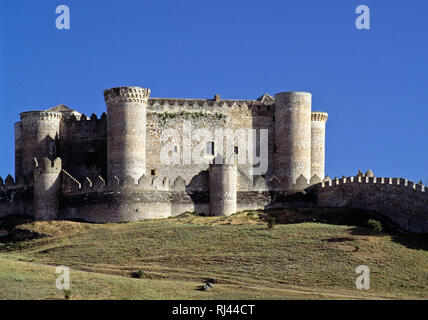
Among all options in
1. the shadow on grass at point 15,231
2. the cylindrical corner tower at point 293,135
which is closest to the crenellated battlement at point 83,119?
the shadow on grass at point 15,231

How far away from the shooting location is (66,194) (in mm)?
56469

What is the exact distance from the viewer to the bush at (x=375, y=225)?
49031mm

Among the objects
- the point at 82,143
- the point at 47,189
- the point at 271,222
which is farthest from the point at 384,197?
the point at 82,143

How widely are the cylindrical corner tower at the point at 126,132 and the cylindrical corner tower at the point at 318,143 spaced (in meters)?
13.4

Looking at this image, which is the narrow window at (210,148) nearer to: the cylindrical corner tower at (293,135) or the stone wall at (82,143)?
the cylindrical corner tower at (293,135)

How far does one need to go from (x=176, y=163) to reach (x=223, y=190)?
532 centimetres

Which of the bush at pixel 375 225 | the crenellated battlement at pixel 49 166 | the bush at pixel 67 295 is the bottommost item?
the bush at pixel 67 295

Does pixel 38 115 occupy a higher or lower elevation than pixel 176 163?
higher

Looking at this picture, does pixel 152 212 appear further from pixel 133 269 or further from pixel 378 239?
pixel 378 239

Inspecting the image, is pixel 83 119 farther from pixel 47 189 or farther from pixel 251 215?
pixel 251 215

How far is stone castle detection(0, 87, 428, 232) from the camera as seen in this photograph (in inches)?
2167

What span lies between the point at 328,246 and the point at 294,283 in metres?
5.36

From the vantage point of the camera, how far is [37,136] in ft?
201
